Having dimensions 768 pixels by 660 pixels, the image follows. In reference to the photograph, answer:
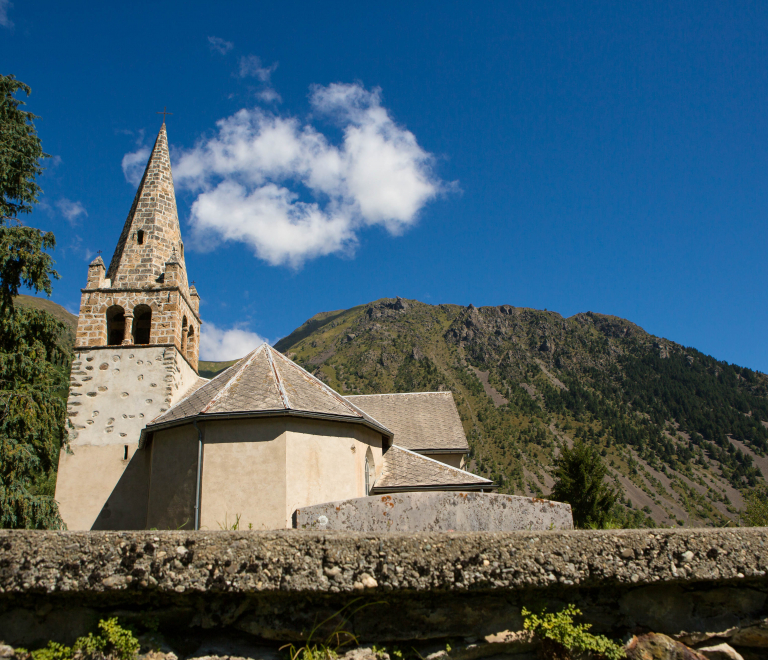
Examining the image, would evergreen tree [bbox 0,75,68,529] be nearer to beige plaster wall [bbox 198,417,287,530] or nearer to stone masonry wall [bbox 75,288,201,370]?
stone masonry wall [bbox 75,288,201,370]

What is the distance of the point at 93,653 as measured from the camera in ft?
9.52

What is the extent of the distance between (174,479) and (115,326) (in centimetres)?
819

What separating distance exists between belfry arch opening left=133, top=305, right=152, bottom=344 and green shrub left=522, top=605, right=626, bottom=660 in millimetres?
18173

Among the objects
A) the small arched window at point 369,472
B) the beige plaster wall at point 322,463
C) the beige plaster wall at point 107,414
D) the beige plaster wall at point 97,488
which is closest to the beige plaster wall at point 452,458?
the small arched window at point 369,472

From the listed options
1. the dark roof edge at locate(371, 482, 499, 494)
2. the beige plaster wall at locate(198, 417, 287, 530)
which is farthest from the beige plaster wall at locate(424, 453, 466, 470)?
the beige plaster wall at locate(198, 417, 287, 530)

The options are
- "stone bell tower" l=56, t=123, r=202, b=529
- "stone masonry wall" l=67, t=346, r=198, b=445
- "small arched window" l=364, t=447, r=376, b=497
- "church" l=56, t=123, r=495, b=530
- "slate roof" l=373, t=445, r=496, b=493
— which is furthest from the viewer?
"stone masonry wall" l=67, t=346, r=198, b=445

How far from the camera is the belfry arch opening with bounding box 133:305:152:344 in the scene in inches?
728

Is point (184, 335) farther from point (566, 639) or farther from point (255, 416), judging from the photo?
point (566, 639)

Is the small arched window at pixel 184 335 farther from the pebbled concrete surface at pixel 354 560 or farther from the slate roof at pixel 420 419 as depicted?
the pebbled concrete surface at pixel 354 560

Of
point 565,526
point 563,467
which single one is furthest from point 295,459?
point 563,467

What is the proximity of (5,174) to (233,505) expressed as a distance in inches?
510

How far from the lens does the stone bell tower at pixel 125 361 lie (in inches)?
636

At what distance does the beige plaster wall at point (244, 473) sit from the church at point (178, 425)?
0.08 ft

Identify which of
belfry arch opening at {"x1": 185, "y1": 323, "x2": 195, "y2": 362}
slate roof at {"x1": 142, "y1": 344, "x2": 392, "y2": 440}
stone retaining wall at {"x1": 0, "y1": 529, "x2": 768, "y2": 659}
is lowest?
stone retaining wall at {"x1": 0, "y1": 529, "x2": 768, "y2": 659}
